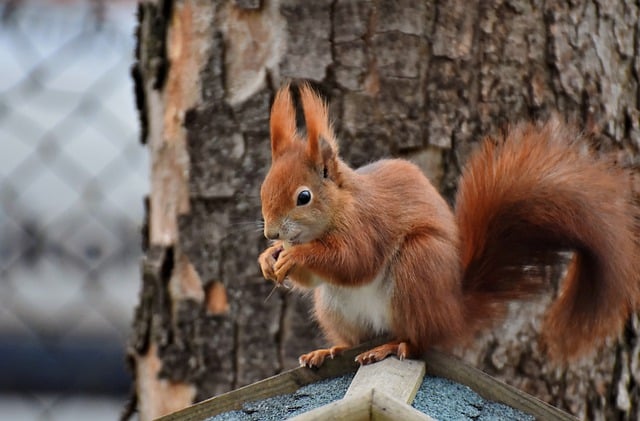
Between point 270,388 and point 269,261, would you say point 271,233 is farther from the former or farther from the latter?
point 270,388

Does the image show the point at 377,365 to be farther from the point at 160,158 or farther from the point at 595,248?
the point at 160,158

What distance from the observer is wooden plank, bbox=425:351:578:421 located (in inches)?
36.9

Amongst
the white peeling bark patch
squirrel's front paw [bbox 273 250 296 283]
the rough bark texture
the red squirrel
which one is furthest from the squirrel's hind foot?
the white peeling bark patch

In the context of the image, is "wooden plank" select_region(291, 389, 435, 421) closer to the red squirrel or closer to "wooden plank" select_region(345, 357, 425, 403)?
"wooden plank" select_region(345, 357, 425, 403)

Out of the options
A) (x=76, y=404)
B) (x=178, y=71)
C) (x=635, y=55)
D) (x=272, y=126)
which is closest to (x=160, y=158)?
(x=178, y=71)

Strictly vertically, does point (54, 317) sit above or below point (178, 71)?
below

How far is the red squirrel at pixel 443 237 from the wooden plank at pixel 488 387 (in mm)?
27

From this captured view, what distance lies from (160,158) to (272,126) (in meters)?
0.50

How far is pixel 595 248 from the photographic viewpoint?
1.11m

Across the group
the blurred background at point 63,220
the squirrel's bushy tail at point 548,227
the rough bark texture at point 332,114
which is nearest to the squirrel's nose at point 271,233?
the squirrel's bushy tail at point 548,227

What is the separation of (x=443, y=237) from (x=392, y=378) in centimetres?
19

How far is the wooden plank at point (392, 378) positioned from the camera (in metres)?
0.89

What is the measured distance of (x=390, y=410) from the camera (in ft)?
2.59

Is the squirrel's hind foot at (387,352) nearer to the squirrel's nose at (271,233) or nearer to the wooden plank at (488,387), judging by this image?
the wooden plank at (488,387)
